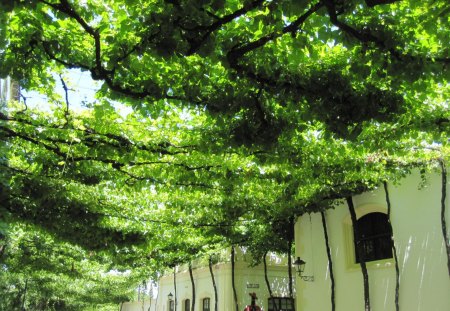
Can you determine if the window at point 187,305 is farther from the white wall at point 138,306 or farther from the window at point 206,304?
the white wall at point 138,306

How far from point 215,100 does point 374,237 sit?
7.68 m

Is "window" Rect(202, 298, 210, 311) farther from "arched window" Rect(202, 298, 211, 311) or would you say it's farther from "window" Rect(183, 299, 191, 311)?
"window" Rect(183, 299, 191, 311)

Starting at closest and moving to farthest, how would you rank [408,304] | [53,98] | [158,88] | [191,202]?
[158,88] < [53,98] < [408,304] < [191,202]

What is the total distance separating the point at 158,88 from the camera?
552 cm

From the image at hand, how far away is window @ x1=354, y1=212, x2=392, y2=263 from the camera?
11289 mm

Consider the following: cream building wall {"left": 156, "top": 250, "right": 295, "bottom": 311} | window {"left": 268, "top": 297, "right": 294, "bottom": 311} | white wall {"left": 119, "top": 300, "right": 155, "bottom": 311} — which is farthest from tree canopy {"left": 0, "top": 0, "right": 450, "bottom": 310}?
white wall {"left": 119, "top": 300, "right": 155, "bottom": 311}

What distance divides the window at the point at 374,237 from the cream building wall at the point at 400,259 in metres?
0.24

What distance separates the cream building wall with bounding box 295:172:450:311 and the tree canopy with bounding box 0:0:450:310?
0.70 m

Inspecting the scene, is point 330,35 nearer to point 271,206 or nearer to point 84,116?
point 84,116

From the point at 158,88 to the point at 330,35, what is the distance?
7.16 feet

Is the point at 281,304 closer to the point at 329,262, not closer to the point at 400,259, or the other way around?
the point at 329,262

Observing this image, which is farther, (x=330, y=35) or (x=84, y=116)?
(x=84, y=116)

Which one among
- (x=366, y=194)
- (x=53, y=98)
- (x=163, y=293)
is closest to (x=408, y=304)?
(x=366, y=194)

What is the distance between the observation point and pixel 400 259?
10516 mm
